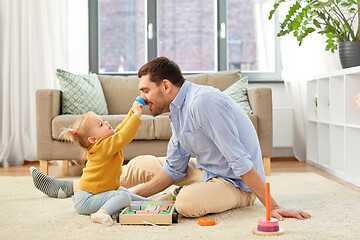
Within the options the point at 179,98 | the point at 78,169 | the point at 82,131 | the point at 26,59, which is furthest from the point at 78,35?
the point at 179,98

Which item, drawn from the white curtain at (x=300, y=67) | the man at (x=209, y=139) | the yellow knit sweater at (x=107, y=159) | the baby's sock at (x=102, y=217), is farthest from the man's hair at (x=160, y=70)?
the white curtain at (x=300, y=67)

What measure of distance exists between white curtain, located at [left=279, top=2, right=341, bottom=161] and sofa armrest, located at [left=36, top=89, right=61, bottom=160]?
216 cm

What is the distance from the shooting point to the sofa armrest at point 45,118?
3.53 m

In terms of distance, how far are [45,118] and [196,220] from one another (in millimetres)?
1856

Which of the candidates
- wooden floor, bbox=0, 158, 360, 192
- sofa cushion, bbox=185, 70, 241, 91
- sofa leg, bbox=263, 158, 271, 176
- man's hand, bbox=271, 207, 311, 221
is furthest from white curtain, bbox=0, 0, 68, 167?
man's hand, bbox=271, 207, 311, 221

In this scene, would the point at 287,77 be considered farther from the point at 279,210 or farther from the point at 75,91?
the point at 279,210

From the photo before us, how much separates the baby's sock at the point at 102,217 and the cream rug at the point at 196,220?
3 cm

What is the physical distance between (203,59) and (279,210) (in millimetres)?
3168

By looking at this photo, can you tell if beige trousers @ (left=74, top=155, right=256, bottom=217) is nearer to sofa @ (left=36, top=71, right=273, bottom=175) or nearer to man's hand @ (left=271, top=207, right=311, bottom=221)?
man's hand @ (left=271, top=207, right=311, bottom=221)

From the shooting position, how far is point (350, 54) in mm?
3445

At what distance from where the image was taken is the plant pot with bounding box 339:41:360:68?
3.43 metres

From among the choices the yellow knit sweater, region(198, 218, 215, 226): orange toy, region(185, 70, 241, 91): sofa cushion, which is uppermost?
region(185, 70, 241, 91): sofa cushion

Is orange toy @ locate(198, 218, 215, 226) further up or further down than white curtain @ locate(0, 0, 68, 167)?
further down

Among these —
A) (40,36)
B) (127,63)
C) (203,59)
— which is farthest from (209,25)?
(40,36)
